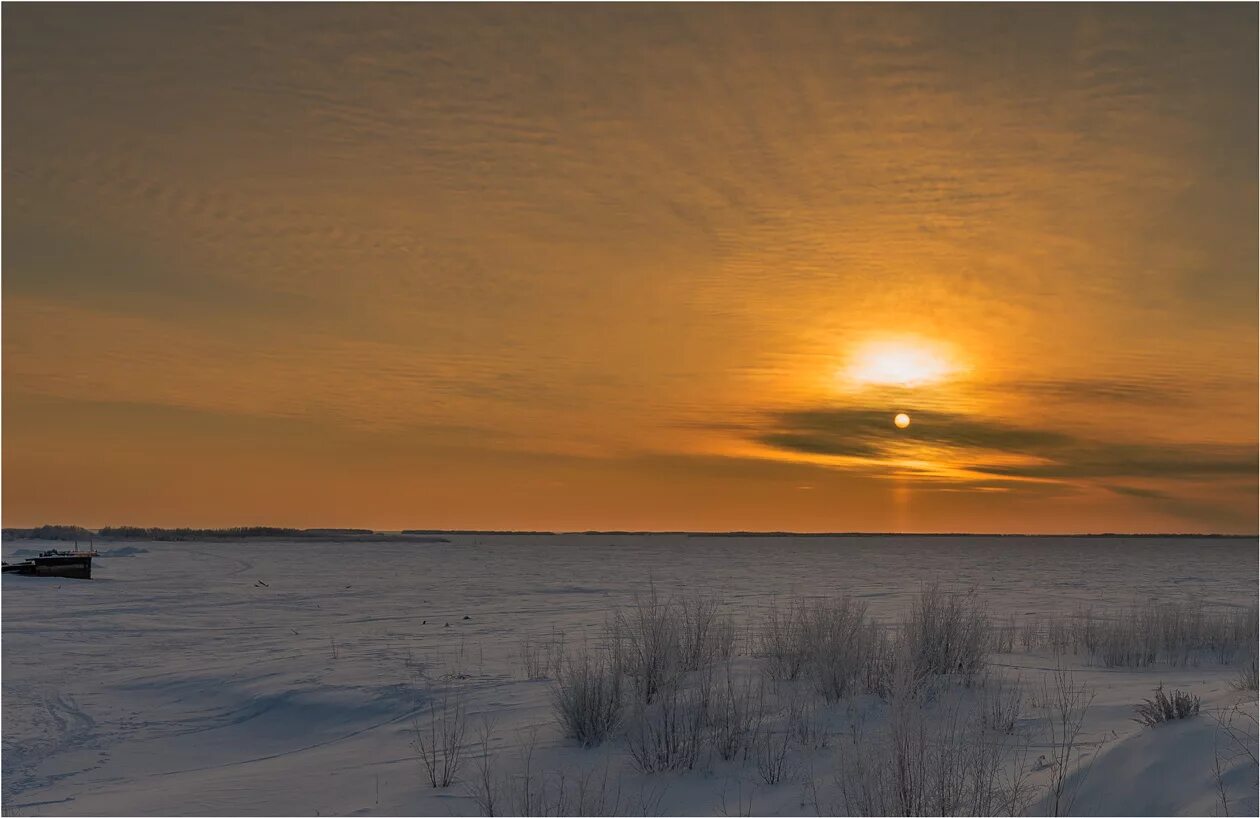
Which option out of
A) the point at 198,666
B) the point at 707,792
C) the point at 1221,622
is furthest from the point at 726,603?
the point at 707,792

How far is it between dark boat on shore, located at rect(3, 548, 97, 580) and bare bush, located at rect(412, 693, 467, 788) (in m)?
30.0

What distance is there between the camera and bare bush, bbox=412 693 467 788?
25.2 ft

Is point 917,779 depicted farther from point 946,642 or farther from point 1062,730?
point 946,642

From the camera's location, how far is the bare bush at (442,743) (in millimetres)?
7684

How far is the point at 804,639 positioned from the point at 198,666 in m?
9.31

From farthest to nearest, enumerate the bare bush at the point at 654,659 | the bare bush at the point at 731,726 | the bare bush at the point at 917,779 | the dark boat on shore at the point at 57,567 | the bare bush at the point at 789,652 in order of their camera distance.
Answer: the dark boat on shore at the point at 57,567
the bare bush at the point at 789,652
the bare bush at the point at 654,659
the bare bush at the point at 731,726
the bare bush at the point at 917,779

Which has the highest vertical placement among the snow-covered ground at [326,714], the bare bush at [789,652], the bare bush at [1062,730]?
the bare bush at [789,652]

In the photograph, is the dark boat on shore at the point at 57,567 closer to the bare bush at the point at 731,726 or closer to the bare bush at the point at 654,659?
the bare bush at the point at 654,659

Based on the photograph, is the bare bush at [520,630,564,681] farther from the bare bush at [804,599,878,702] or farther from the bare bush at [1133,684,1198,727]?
the bare bush at [1133,684,1198,727]

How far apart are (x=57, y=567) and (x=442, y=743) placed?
32.6m

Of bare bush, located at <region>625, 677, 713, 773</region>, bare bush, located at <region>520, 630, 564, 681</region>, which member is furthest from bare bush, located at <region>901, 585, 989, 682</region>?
bare bush, located at <region>520, 630, 564, 681</region>

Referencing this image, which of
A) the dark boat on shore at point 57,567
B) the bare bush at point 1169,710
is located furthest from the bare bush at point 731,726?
the dark boat on shore at point 57,567

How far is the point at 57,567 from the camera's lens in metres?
35.0

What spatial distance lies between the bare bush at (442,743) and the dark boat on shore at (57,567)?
30.0 m
